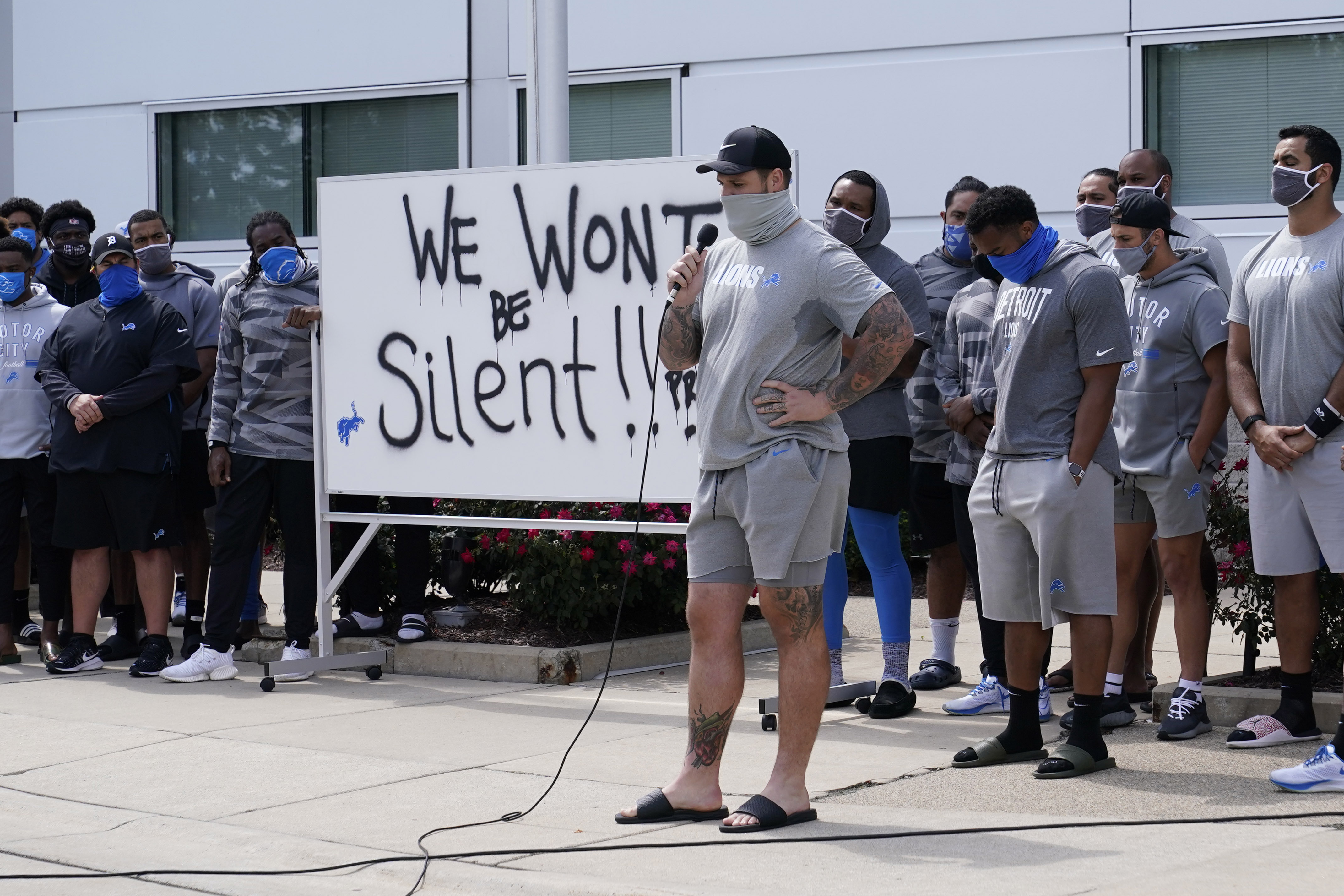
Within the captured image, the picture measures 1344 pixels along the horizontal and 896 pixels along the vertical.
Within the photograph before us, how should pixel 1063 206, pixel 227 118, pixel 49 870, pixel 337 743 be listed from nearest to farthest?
1. pixel 49 870
2. pixel 337 743
3. pixel 1063 206
4. pixel 227 118

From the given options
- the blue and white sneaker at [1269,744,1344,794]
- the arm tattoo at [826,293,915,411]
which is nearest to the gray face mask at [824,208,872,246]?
the arm tattoo at [826,293,915,411]

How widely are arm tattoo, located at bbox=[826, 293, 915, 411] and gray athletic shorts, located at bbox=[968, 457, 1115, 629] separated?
0.93m

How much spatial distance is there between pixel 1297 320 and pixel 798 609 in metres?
2.21

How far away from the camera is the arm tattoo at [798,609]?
16.9ft

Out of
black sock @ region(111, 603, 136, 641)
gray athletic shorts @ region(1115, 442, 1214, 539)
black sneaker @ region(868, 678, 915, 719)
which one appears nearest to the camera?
gray athletic shorts @ region(1115, 442, 1214, 539)

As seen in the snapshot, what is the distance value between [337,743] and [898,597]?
2463mm

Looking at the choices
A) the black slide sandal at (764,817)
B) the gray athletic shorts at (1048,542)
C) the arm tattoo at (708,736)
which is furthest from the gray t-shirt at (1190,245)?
the black slide sandal at (764,817)

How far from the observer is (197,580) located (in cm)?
904

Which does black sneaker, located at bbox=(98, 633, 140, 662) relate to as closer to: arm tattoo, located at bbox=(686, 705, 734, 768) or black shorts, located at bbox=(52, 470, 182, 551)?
black shorts, located at bbox=(52, 470, 182, 551)

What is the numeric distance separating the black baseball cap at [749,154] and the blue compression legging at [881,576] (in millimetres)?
2223

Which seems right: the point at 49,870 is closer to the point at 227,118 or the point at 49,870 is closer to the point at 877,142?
the point at 877,142

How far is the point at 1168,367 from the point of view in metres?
6.53

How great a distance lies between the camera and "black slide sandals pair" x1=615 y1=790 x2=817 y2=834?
16.5 ft

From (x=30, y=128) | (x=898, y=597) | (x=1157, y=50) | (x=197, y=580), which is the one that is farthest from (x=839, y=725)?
(x=30, y=128)
